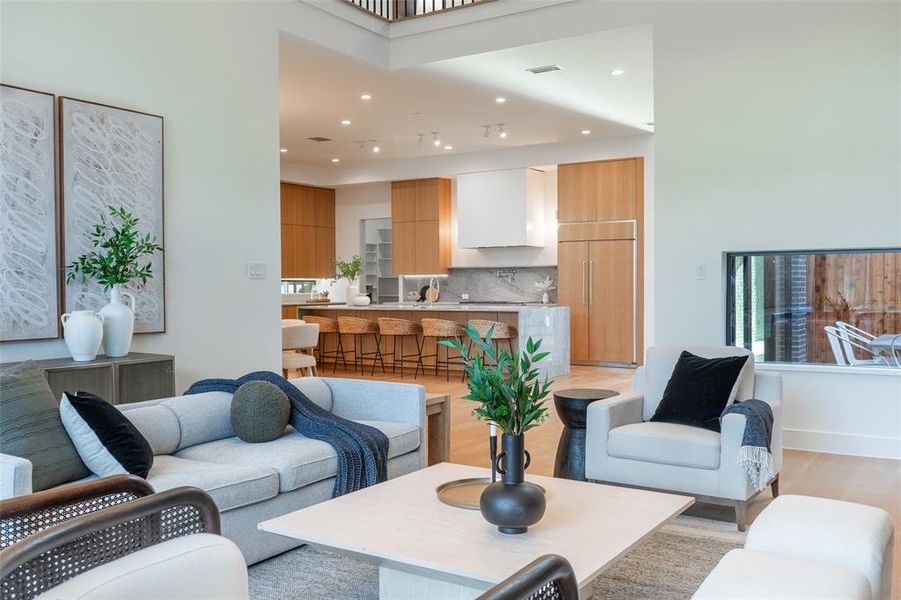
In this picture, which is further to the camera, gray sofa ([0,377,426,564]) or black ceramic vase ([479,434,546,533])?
gray sofa ([0,377,426,564])

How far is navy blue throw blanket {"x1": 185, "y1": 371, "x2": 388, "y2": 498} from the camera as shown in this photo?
3600 millimetres

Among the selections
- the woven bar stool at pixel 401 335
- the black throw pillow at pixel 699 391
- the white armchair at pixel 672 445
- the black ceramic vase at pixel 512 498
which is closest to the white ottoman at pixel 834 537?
the black ceramic vase at pixel 512 498

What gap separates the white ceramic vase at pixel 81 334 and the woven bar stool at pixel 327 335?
223 inches

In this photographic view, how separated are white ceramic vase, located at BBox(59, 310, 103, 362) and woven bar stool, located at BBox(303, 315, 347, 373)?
18.6ft

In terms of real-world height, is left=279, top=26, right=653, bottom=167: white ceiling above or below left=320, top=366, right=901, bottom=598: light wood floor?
above

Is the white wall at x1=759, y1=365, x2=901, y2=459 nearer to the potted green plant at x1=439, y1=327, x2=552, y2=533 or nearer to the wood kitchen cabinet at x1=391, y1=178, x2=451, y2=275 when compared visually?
the potted green plant at x1=439, y1=327, x2=552, y2=533

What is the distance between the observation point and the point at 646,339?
10.4m

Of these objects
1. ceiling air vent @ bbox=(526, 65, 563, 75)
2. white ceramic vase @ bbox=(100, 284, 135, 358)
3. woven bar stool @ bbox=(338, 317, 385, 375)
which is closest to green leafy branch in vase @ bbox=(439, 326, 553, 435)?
white ceramic vase @ bbox=(100, 284, 135, 358)

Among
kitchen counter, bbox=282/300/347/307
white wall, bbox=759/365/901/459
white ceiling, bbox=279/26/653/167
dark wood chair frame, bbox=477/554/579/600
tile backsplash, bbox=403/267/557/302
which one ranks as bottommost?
white wall, bbox=759/365/901/459

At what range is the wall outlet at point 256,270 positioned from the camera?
19.1 ft

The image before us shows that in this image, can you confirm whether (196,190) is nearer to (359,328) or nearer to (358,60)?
(358,60)

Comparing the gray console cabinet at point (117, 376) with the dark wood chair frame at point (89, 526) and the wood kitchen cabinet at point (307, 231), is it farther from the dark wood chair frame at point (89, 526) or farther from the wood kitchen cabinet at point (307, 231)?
the wood kitchen cabinet at point (307, 231)

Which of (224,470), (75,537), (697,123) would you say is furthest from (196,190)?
(75,537)

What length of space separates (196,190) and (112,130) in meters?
0.73
